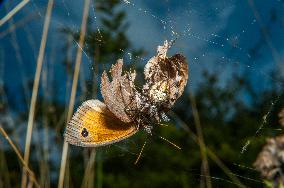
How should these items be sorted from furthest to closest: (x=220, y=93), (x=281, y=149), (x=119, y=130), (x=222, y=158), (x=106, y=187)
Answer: (x=220, y=93) → (x=106, y=187) → (x=222, y=158) → (x=119, y=130) → (x=281, y=149)

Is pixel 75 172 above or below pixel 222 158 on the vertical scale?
below

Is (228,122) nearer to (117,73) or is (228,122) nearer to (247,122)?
(247,122)

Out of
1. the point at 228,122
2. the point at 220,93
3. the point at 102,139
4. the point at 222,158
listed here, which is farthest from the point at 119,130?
the point at 220,93

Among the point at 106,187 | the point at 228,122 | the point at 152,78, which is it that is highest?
the point at 228,122

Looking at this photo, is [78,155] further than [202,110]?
Yes

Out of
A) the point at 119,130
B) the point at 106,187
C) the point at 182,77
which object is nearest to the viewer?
the point at 182,77
